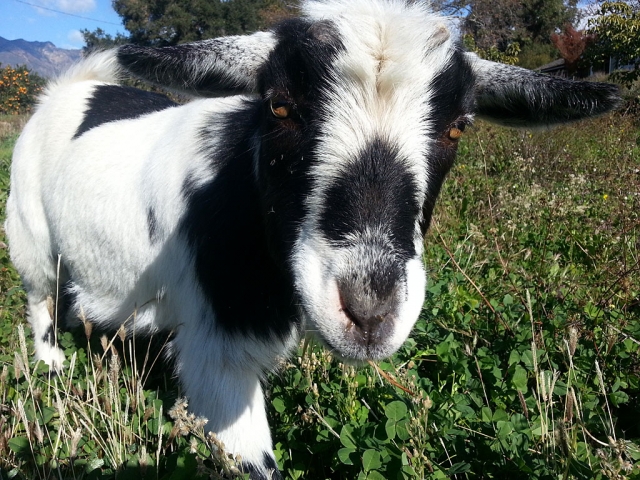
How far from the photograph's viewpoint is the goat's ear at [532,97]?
7.46 feet

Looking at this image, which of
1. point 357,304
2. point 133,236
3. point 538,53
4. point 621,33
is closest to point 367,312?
point 357,304

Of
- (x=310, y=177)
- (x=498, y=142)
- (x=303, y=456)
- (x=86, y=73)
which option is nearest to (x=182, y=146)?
(x=310, y=177)

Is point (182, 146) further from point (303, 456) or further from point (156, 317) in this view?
point (303, 456)

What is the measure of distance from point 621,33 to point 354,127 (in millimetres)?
14101

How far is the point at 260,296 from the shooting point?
93.2 inches

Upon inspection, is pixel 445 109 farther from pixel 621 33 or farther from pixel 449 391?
pixel 621 33

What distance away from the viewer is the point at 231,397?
7.75ft

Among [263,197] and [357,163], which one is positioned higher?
[357,163]

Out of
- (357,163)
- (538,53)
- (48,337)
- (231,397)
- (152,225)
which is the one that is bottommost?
(48,337)

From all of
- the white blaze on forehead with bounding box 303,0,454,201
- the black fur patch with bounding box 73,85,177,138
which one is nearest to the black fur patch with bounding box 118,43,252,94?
the white blaze on forehead with bounding box 303,0,454,201

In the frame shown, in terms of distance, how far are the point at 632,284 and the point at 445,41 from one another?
6.94 ft

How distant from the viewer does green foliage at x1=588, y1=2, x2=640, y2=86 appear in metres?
12.7

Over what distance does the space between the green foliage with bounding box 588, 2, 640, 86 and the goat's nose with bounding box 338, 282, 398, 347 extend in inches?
545

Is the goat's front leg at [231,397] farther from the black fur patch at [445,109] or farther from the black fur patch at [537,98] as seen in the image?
the black fur patch at [537,98]
